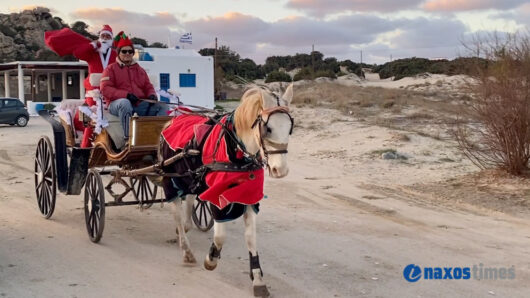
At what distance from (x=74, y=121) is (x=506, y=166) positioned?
8753 millimetres

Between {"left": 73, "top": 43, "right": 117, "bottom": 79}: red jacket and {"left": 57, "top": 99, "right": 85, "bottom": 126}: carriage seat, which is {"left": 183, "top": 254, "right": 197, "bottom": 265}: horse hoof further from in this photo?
{"left": 73, "top": 43, "right": 117, "bottom": 79}: red jacket

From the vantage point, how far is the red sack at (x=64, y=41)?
823cm

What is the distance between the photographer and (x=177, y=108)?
297 inches

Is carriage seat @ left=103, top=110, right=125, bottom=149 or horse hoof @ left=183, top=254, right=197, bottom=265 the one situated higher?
carriage seat @ left=103, top=110, right=125, bottom=149

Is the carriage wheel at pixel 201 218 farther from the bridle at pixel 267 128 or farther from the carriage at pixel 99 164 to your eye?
the bridle at pixel 267 128

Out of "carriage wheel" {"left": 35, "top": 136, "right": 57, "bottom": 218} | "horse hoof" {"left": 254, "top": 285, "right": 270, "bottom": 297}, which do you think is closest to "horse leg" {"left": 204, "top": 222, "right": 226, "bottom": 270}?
"horse hoof" {"left": 254, "top": 285, "right": 270, "bottom": 297}

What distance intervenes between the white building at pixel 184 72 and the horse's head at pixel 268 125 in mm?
30432

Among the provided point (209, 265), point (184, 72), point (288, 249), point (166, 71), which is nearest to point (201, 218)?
point (288, 249)

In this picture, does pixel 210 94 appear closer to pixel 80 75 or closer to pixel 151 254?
A: pixel 80 75

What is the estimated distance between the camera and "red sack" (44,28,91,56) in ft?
27.0

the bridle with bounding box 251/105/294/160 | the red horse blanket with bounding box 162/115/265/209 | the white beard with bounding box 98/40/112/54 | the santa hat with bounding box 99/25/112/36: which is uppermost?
the santa hat with bounding box 99/25/112/36

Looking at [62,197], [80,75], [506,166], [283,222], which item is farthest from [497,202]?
[80,75]

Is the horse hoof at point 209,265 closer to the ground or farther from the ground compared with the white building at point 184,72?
closer to the ground

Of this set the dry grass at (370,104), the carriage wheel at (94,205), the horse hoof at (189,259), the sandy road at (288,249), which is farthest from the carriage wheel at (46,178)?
the dry grass at (370,104)
